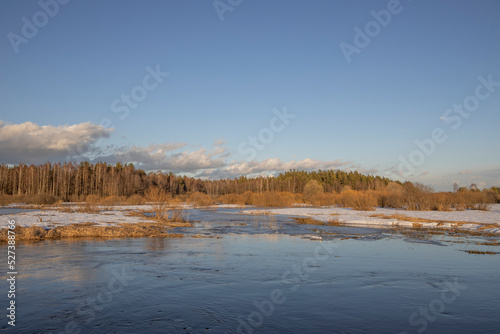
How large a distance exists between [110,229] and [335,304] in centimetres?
1656

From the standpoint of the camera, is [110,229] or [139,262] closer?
[139,262]

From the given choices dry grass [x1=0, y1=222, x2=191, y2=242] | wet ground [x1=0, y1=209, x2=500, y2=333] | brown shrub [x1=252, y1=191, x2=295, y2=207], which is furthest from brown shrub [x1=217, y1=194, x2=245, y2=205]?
wet ground [x1=0, y1=209, x2=500, y2=333]

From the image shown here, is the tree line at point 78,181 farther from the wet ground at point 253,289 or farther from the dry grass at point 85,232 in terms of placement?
the wet ground at point 253,289

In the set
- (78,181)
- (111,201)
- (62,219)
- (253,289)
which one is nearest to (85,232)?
(62,219)

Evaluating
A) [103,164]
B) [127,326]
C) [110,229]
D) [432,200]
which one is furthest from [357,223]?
[103,164]

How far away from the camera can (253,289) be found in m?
9.38

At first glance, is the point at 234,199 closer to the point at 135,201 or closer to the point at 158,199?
the point at 135,201

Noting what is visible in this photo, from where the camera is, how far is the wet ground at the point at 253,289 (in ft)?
22.8

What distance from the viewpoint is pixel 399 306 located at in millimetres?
8133

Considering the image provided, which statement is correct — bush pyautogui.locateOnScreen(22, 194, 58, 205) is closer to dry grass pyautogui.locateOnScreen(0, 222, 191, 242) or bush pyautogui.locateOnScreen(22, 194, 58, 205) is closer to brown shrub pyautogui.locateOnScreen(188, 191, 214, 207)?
brown shrub pyautogui.locateOnScreen(188, 191, 214, 207)

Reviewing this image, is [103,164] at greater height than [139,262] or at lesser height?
greater

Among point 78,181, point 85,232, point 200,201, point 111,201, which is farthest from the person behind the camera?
point 78,181

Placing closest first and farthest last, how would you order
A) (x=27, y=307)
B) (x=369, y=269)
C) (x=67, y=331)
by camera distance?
(x=67, y=331) < (x=27, y=307) < (x=369, y=269)

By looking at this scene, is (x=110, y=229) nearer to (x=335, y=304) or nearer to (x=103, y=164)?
(x=335, y=304)
